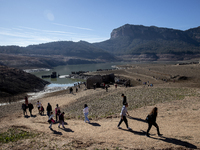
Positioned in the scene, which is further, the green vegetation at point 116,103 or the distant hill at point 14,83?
the distant hill at point 14,83

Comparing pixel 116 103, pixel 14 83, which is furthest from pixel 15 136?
pixel 14 83

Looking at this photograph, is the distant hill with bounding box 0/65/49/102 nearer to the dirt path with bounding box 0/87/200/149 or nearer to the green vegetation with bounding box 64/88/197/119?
the green vegetation with bounding box 64/88/197/119

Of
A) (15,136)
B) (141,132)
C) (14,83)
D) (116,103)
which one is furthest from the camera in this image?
(14,83)

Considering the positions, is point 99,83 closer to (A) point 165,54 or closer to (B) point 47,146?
(B) point 47,146

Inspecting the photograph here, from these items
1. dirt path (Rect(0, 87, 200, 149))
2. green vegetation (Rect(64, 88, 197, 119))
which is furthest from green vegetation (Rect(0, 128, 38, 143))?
green vegetation (Rect(64, 88, 197, 119))

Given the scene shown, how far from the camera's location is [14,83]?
35000 millimetres

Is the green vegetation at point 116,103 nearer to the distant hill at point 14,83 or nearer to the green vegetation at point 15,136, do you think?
the green vegetation at point 15,136

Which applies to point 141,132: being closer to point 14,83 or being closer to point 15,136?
point 15,136

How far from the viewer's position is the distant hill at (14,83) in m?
31.3

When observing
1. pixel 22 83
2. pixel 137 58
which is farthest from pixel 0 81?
pixel 137 58

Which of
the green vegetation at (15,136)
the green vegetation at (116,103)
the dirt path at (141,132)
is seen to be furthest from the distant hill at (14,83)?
the dirt path at (141,132)

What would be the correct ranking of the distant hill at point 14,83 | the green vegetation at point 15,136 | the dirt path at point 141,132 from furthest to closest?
1. the distant hill at point 14,83
2. the green vegetation at point 15,136
3. the dirt path at point 141,132

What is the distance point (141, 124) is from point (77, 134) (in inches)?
161

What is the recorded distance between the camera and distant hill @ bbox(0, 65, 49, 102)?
103 feet
